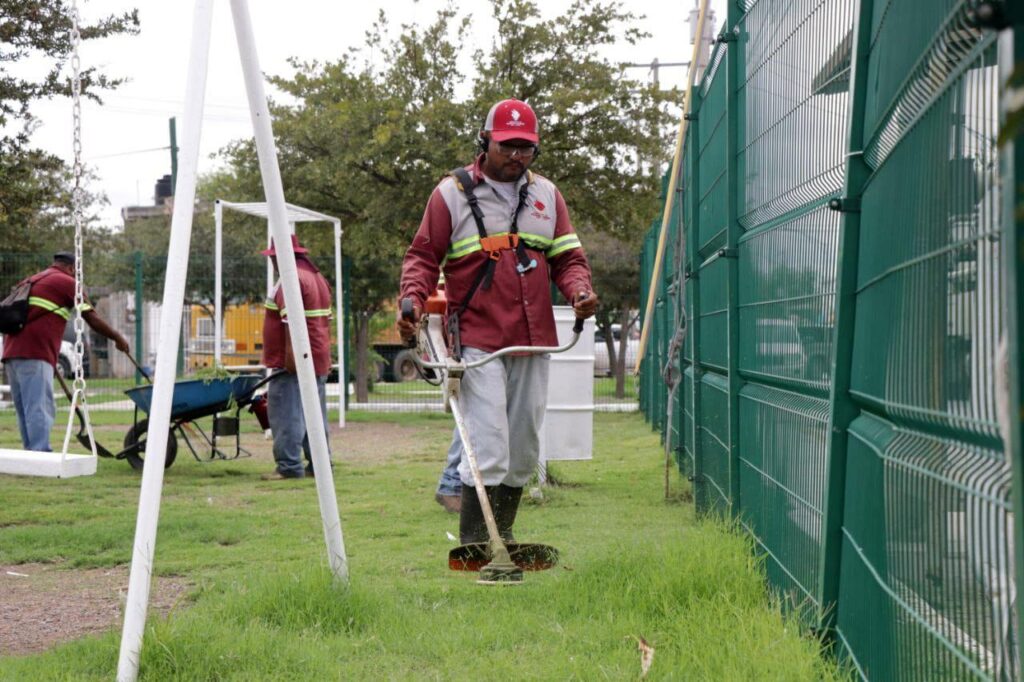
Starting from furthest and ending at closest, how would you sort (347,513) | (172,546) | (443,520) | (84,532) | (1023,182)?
1. (347,513)
2. (443,520)
3. (84,532)
4. (172,546)
5. (1023,182)

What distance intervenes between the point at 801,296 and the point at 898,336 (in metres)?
1.37

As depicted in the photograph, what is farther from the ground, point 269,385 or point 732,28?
point 732,28

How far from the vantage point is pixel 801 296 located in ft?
13.6

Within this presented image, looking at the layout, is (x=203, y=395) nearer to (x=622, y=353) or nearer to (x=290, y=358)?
(x=290, y=358)

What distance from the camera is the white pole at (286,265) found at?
4.19 metres

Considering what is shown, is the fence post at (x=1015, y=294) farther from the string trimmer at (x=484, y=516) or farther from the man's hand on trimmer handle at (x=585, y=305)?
the man's hand on trimmer handle at (x=585, y=305)

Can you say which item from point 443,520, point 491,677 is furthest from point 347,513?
point 491,677

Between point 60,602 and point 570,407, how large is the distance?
4865mm

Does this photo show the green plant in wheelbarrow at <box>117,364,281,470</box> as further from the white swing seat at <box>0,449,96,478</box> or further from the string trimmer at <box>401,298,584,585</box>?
the string trimmer at <box>401,298,584,585</box>

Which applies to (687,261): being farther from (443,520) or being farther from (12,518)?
(12,518)

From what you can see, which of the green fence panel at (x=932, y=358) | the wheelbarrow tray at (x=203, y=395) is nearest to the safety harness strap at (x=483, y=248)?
the green fence panel at (x=932, y=358)

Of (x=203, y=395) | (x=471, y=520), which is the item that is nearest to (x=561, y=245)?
(x=471, y=520)

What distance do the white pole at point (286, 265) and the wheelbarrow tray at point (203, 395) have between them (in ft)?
19.5

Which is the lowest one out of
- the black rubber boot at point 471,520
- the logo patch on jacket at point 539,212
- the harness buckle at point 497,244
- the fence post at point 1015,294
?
the black rubber boot at point 471,520
